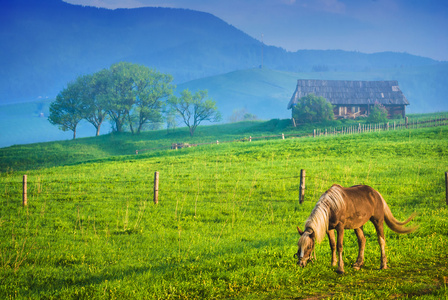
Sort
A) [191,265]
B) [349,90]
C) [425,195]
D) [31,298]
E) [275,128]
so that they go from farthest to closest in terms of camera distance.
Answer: [349,90], [275,128], [425,195], [191,265], [31,298]

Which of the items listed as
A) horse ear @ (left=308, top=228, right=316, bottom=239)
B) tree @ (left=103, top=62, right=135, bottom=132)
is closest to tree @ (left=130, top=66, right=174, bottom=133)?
tree @ (left=103, top=62, right=135, bottom=132)

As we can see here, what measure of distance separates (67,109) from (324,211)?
268ft

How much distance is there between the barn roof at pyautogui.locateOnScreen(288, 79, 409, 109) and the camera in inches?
3440

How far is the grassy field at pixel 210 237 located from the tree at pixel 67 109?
55277 mm

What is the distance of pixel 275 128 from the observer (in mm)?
77750

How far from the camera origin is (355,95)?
88500 millimetres

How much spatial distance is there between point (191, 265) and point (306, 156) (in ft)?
91.2

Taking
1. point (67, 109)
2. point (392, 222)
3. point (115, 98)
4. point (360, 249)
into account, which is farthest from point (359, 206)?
point (67, 109)

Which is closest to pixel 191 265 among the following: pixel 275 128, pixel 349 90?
pixel 275 128

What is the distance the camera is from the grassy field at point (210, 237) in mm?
8953

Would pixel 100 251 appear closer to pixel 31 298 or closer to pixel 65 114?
pixel 31 298

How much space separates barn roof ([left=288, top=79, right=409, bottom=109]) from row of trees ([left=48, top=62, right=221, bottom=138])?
2234cm

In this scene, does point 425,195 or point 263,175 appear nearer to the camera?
point 425,195

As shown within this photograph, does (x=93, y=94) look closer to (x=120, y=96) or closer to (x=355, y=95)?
(x=120, y=96)
